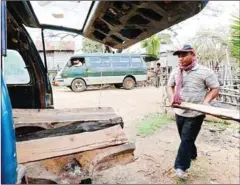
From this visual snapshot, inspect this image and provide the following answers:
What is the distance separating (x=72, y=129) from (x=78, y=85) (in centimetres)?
1132

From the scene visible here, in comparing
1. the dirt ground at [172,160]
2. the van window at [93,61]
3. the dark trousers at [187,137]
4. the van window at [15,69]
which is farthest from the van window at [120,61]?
the dark trousers at [187,137]

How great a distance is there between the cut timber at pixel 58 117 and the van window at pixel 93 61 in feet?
33.5

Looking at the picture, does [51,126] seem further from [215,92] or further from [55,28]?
[215,92]

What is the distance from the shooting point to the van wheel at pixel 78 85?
13.4 metres

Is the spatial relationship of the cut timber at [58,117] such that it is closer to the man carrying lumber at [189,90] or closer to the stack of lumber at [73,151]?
the stack of lumber at [73,151]

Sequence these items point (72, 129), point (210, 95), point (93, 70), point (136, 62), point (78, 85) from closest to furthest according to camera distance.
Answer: point (72, 129)
point (210, 95)
point (93, 70)
point (78, 85)
point (136, 62)

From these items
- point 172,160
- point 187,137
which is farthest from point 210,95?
point 172,160

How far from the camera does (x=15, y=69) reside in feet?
11.8

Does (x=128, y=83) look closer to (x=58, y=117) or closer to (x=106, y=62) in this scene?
(x=106, y=62)

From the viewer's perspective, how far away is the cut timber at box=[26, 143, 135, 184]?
1883mm

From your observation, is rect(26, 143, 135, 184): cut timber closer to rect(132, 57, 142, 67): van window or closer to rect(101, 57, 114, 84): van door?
rect(101, 57, 114, 84): van door

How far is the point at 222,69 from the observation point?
292 inches

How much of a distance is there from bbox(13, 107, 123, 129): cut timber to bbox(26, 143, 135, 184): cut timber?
419 millimetres

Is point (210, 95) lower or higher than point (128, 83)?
higher
